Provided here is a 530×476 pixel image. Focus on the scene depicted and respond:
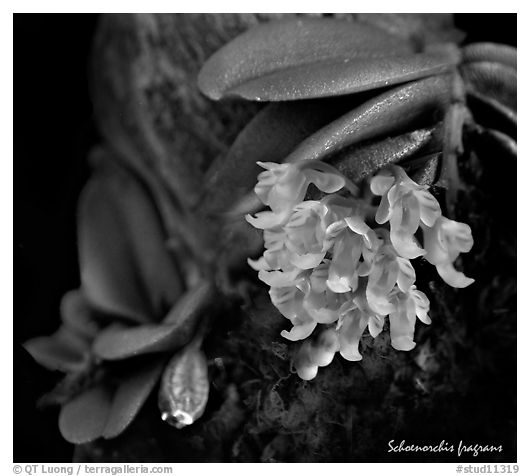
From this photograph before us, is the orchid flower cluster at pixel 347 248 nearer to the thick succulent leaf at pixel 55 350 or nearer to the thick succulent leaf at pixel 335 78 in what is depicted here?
the thick succulent leaf at pixel 335 78

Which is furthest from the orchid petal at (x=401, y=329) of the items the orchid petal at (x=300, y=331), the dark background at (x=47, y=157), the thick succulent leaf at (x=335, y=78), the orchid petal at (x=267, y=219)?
the dark background at (x=47, y=157)

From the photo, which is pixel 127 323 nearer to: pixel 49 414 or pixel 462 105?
pixel 49 414

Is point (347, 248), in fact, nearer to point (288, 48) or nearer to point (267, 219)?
point (267, 219)

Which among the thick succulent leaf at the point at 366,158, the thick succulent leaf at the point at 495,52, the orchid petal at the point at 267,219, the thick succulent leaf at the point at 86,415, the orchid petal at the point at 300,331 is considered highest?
the thick succulent leaf at the point at 495,52

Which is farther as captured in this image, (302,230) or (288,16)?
(288,16)

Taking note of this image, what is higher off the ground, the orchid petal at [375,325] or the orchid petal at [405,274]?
the orchid petal at [405,274]

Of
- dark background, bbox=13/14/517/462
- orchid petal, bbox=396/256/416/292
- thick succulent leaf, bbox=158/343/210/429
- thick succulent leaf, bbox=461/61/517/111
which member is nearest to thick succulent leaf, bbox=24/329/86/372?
dark background, bbox=13/14/517/462
